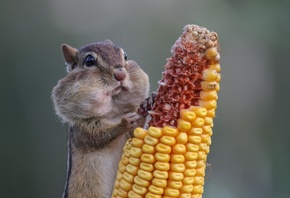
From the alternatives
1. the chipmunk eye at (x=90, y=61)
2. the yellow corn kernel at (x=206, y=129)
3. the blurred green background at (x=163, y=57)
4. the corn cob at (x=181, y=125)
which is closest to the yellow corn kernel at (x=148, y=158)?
the corn cob at (x=181, y=125)

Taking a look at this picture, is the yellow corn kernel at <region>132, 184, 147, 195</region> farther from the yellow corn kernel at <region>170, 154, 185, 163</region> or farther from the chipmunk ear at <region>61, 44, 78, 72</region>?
the chipmunk ear at <region>61, 44, 78, 72</region>

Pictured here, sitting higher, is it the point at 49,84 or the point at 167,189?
the point at 49,84

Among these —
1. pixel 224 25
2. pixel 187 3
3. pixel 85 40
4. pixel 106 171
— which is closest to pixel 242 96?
pixel 224 25

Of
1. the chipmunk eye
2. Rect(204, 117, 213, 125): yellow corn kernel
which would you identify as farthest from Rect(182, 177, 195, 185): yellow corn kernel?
the chipmunk eye

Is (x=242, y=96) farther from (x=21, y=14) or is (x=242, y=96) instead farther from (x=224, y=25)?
(x=21, y=14)

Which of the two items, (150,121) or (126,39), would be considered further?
(126,39)

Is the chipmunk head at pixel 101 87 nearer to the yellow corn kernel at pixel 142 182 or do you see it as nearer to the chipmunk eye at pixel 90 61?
the chipmunk eye at pixel 90 61

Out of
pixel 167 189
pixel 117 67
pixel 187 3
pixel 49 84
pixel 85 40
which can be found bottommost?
pixel 167 189
